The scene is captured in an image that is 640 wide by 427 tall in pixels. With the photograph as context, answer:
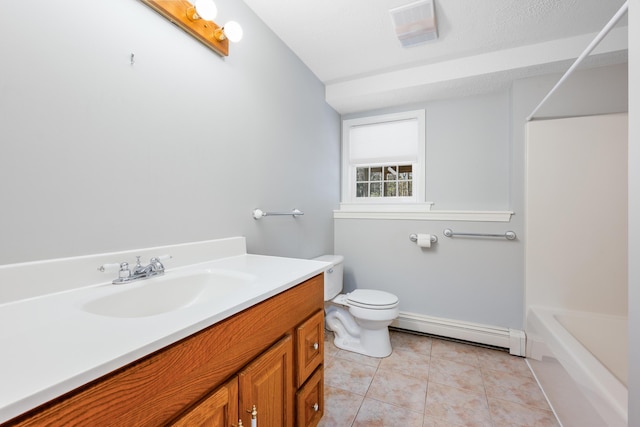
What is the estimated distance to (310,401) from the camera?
1.03 m

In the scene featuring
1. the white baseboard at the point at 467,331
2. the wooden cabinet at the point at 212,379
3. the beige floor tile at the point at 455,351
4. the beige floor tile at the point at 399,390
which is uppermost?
the wooden cabinet at the point at 212,379

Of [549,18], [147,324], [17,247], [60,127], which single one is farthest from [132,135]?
[549,18]

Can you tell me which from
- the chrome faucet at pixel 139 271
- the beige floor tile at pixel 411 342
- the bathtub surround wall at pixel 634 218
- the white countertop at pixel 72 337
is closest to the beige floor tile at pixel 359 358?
the beige floor tile at pixel 411 342

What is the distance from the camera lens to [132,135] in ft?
3.11

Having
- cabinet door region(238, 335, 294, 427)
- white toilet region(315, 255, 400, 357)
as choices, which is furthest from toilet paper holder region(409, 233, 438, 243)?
cabinet door region(238, 335, 294, 427)

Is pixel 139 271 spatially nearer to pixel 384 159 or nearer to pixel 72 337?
pixel 72 337

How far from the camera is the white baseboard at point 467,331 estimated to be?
1.93m

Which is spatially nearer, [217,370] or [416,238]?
[217,370]

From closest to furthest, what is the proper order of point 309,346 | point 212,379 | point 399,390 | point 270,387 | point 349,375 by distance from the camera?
point 212,379, point 270,387, point 309,346, point 399,390, point 349,375

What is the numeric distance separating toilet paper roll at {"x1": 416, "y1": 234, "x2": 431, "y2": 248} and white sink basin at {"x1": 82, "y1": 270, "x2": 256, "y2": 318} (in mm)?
1665

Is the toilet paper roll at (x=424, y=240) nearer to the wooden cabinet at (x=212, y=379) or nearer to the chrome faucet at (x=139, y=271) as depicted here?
the wooden cabinet at (x=212, y=379)

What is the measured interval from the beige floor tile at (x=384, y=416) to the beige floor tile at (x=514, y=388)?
524 mm

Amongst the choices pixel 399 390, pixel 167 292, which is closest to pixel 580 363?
pixel 399 390

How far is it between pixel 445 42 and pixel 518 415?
87.5 inches
